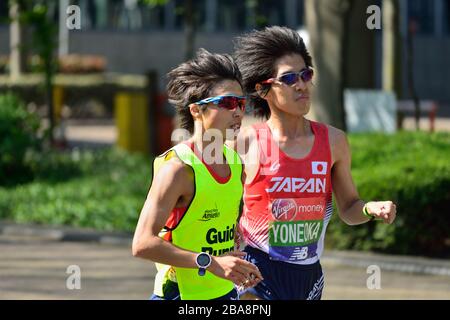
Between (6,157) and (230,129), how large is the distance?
42.8 feet

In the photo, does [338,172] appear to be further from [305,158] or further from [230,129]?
[230,129]

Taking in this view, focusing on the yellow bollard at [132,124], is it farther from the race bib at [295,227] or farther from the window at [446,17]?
the window at [446,17]

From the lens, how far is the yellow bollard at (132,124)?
2275cm

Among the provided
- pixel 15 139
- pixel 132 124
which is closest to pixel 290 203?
pixel 15 139

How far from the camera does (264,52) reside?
6.16 metres

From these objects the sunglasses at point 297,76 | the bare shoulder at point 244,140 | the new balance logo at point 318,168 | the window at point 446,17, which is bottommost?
the new balance logo at point 318,168

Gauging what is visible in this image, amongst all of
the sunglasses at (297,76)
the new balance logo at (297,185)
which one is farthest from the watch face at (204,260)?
the sunglasses at (297,76)

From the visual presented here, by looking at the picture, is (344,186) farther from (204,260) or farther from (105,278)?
(105,278)

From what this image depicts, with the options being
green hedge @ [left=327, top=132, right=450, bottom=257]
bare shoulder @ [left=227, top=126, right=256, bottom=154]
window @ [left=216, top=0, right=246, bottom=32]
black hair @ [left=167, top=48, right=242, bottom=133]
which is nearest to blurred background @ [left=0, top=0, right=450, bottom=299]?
green hedge @ [left=327, top=132, right=450, bottom=257]

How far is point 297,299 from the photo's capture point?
242 inches

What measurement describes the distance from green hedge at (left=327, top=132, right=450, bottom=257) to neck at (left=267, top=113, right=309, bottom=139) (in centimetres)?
636

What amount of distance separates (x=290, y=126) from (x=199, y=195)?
104cm

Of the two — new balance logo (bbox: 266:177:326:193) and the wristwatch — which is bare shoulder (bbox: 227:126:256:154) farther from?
the wristwatch

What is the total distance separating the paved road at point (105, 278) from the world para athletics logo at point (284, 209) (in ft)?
14.9
